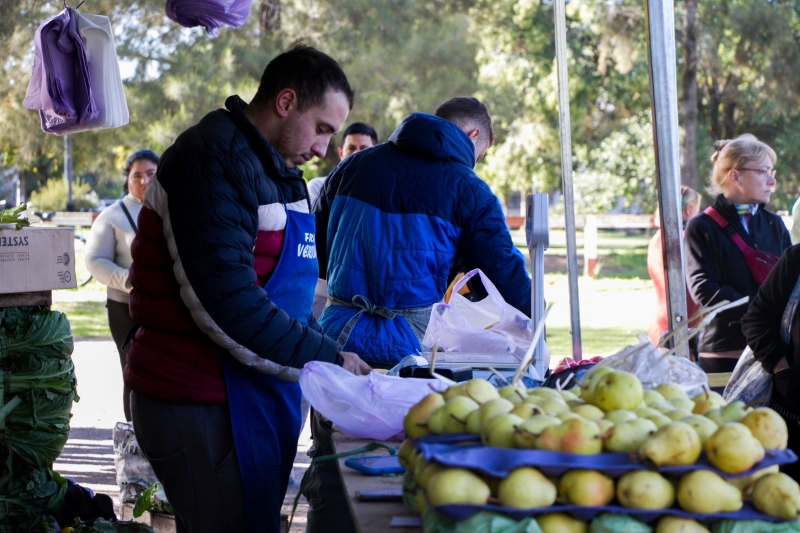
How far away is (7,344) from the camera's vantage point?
3428 millimetres

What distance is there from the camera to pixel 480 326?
2793 mm

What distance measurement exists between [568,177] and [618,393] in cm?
178

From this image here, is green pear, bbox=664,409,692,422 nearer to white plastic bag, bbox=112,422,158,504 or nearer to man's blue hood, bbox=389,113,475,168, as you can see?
man's blue hood, bbox=389,113,475,168

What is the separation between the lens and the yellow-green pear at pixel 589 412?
55.5 inches

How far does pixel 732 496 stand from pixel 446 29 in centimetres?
1641

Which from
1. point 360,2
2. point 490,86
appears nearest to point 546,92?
point 490,86

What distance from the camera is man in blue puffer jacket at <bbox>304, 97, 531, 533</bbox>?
2758 millimetres

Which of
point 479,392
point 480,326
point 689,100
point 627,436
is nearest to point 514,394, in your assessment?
point 479,392

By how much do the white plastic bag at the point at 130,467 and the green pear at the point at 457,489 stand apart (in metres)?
2.93

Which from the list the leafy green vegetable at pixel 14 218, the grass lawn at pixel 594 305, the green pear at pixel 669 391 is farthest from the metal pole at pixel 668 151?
the grass lawn at pixel 594 305

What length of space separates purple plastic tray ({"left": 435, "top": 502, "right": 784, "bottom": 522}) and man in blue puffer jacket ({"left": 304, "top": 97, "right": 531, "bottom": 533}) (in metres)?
1.46

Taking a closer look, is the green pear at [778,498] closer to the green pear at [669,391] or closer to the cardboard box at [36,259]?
the green pear at [669,391]

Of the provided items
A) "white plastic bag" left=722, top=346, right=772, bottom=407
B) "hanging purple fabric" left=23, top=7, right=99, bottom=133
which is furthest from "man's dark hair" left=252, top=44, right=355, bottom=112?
"hanging purple fabric" left=23, top=7, right=99, bottom=133

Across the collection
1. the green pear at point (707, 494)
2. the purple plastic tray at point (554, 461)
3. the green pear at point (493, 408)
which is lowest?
the green pear at point (707, 494)
